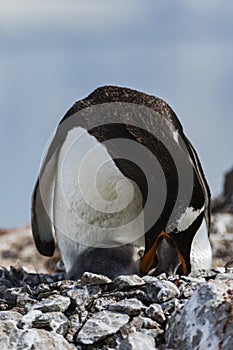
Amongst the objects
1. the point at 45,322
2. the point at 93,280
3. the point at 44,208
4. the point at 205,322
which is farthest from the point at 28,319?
the point at 44,208

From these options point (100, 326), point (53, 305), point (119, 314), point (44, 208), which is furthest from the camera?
point (44, 208)

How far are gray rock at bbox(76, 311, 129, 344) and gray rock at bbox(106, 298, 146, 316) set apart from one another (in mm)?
39

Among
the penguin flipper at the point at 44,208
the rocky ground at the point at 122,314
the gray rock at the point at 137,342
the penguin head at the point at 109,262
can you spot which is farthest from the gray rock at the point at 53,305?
the penguin flipper at the point at 44,208

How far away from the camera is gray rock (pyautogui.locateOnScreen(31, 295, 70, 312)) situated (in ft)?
12.8

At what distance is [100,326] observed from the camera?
3703mm

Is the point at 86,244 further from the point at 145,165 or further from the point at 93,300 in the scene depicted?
the point at 93,300

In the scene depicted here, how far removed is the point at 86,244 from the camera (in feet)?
18.7

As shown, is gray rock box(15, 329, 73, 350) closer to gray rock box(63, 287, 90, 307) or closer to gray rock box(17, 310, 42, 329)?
gray rock box(17, 310, 42, 329)

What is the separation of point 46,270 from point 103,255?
3427 millimetres

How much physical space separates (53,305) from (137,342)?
2.35 ft

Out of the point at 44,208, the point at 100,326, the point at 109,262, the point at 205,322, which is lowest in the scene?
the point at 109,262

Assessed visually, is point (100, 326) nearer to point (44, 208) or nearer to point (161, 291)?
point (161, 291)

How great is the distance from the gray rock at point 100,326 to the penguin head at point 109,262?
1.50 m

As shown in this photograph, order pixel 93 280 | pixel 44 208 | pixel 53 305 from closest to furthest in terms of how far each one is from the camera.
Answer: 1. pixel 53 305
2. pixel 93 280
3. pixel 44 208
